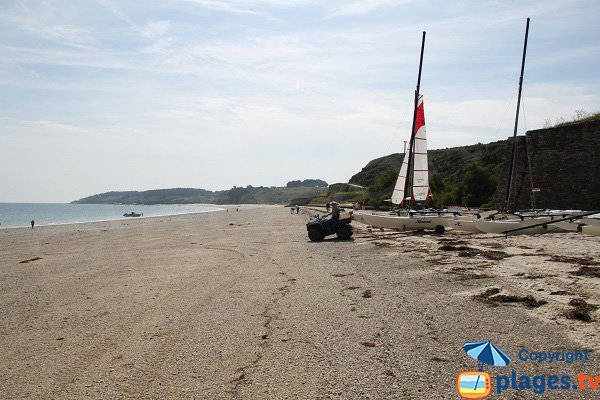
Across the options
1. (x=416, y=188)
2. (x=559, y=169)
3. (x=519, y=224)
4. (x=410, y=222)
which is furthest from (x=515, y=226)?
(x=559, y=169)

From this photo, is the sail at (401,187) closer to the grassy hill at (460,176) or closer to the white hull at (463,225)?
the white hull at (463,225)

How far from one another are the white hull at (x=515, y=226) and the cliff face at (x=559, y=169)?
11200 mm

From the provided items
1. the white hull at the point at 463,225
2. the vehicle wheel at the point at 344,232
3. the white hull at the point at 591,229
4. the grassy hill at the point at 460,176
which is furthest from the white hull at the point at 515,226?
the grassy hill at the point at 460,176

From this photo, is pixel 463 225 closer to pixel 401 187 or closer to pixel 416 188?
pixel 416 188

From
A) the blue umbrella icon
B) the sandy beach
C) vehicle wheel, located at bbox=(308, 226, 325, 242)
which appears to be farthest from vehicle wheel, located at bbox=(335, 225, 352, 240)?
the blue umbrella icon

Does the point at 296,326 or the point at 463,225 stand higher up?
the point at 463,225

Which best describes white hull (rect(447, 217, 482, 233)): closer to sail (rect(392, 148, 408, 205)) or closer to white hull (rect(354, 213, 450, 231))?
white hull (rect(354, 213, 450, 231))

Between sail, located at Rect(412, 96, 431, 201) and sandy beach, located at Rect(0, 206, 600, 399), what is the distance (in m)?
14.7

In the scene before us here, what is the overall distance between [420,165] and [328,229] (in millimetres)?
9665

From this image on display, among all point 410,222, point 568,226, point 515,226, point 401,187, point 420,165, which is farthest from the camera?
point 401,187

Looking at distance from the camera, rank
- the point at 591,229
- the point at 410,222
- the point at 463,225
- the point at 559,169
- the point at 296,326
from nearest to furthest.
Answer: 1. the point at 296,326
2. the point at 591,229
3. the point at 463,225
4. the point at 410,222
5. the point at 559,169

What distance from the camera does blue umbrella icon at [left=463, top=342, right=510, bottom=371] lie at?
17.0ft

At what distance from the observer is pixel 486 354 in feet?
17.9

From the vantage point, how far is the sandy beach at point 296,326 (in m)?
4.93
